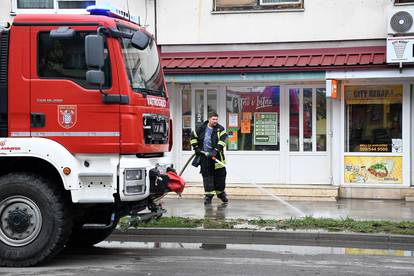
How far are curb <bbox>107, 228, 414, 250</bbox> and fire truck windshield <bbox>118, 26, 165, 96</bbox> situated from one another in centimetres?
252

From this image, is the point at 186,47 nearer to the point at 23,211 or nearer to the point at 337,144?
the point at 337,144

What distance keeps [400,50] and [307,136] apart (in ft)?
9.53

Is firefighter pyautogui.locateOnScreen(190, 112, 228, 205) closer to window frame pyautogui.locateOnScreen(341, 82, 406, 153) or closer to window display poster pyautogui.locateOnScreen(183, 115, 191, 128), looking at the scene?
window display poster pyautogui.locateOnScreen(183, 115, 191, 128)

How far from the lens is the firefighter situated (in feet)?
40.7

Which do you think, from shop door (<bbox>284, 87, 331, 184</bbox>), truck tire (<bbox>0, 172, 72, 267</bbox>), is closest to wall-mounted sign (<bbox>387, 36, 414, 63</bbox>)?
shop door (<bbox>284, 87, 331, 184</bbox>)

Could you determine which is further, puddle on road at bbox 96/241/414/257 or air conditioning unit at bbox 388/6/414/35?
air conditioning unit at bbox 388/6/414/35

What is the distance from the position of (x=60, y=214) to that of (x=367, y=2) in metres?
9.10

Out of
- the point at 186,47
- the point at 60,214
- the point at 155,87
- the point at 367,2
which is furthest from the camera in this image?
the point at 186,47

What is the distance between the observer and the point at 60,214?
7375 millimetres

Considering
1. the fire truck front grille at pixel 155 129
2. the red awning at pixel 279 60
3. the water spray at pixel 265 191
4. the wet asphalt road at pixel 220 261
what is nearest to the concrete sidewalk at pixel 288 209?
the water spray at pixel 265 191

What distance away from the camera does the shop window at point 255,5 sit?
1417 cm

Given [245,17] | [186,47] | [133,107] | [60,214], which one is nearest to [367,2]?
[245,17]

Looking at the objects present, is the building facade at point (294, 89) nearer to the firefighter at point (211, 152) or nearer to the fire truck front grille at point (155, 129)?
the firefighter at point (211, 152)

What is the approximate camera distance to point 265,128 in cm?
1453
